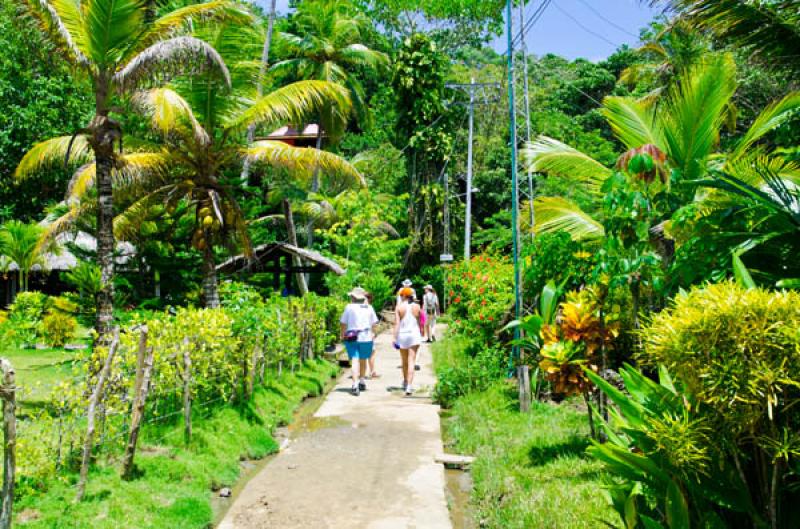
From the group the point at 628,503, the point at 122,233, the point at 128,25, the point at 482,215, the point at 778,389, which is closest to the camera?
the point at 778,389

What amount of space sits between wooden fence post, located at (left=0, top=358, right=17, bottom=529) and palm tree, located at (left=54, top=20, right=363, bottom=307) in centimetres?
834

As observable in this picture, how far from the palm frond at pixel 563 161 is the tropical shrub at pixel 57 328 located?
14310mm

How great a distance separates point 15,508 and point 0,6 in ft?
83.4

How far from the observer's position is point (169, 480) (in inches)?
259

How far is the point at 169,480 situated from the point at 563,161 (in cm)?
604

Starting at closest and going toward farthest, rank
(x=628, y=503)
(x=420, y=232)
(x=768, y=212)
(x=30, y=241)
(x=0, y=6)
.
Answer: (x=628, y=503) → (x=768, y=212) → (x=30, y=241) → (x=0, y=6) → (x=420, y=232)

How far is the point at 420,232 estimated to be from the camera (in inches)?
1284

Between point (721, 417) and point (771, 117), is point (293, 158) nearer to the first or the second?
point (771, 117)

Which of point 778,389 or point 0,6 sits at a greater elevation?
point 0,6

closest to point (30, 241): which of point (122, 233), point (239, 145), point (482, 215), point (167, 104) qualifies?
point (122, 233)

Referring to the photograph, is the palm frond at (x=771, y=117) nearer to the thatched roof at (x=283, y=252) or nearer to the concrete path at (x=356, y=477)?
the concrete path at (x=356, y=477)

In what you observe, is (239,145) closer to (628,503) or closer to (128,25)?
(128,25)

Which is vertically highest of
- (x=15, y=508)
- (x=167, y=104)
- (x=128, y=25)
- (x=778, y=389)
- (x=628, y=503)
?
(x=128, y=25)

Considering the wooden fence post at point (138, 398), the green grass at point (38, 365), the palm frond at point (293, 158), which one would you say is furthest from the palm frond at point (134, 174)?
the wooden fence post at point (138, 398)
